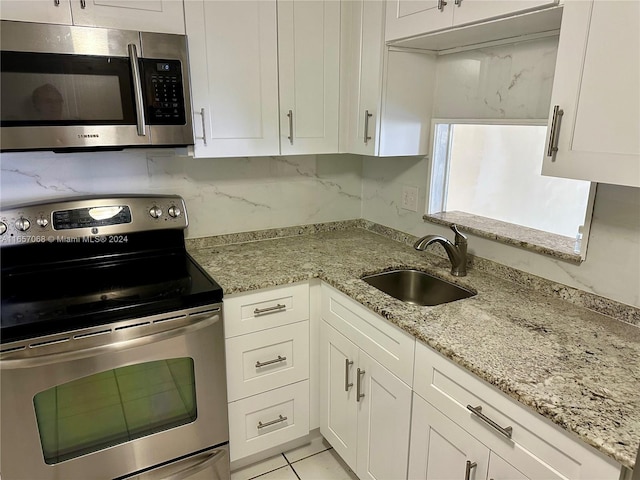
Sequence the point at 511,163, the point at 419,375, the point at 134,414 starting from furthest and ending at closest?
the point at 511,163, the point at 134,414, the point at 419,375

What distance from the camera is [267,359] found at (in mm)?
1854

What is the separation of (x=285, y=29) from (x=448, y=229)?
1128 millimetres

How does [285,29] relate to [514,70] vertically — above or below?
above

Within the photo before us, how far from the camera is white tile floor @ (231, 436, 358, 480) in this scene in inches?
76.6

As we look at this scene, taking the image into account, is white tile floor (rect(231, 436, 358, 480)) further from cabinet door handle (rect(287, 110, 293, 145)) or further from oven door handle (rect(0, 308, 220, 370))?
cabinet door handle (rect(287, 110, 293, 145))

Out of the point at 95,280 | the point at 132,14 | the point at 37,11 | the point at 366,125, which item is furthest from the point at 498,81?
the point at 95,280

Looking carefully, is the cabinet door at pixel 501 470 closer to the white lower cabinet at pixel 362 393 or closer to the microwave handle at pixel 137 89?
the white lower cabinet at pixel 362 393

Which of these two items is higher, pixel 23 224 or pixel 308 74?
pixel 308 74

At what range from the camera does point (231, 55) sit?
69.1 inches

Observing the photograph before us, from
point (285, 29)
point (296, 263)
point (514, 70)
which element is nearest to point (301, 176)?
point (296, 263)

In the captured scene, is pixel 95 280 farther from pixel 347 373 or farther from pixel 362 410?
pixel 362 410

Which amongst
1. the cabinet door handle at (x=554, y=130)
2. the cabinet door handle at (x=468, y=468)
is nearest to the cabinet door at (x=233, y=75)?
the cabinet door handle at (x=554, y=130)

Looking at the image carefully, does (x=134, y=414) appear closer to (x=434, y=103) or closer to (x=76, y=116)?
Result: (x=76, y=116)

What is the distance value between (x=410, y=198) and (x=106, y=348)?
151cm
